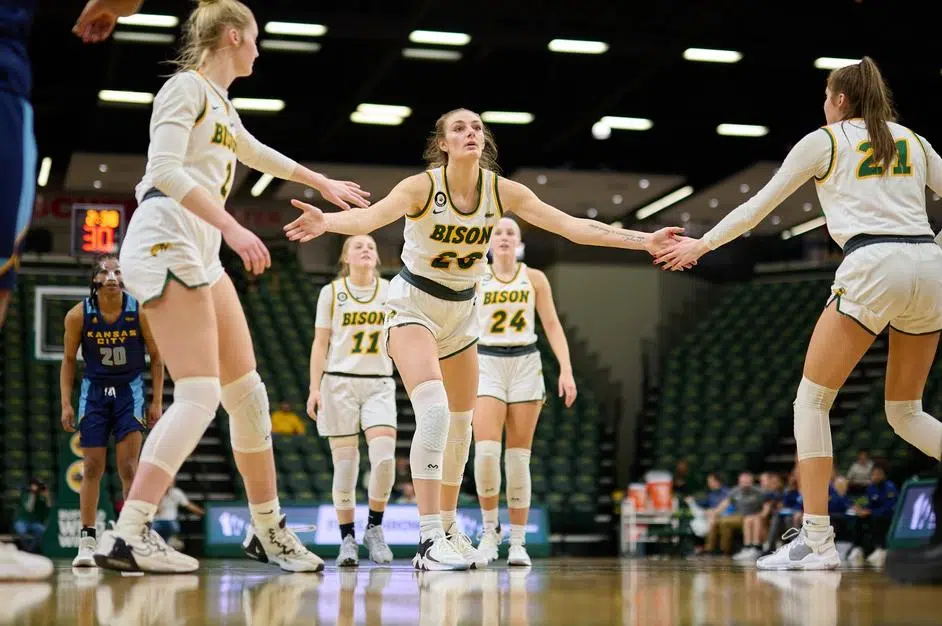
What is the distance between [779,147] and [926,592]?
17.8 m

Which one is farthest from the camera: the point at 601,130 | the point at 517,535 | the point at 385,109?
the point at 601,130

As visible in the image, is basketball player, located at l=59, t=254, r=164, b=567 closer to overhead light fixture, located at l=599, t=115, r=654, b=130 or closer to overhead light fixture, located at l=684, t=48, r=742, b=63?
overhead light fixture, located at l=684, t=48, r=742, b=63

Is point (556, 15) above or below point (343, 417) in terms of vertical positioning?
above

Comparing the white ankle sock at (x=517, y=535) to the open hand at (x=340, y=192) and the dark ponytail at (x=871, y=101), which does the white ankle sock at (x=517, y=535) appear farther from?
the dark ponytail at (x=871, y=101)

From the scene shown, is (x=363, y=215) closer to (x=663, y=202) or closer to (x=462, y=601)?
(x=462, y=601)

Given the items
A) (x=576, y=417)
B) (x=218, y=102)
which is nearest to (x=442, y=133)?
(x=218, y=102)

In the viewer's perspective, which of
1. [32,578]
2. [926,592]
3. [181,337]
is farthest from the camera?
[181,337]

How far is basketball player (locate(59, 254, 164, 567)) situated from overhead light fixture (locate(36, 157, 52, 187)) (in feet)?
51.6

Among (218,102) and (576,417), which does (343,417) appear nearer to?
(218,102)

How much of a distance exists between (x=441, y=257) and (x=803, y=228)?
2312 cm

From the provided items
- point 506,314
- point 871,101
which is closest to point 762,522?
point 506,314

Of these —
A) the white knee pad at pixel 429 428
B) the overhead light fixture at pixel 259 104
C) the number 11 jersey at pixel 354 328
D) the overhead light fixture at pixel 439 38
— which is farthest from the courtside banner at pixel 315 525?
the overhead light fixture at pixel 259 104

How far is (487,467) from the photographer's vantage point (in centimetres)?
715

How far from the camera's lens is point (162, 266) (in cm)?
385
